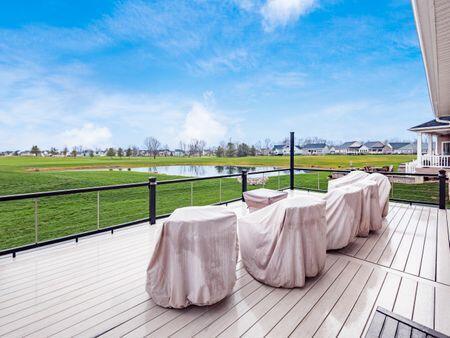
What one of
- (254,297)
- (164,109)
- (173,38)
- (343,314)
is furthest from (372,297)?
(164,109)

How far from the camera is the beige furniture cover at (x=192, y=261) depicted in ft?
6.29

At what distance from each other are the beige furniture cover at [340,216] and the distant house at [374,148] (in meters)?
30.1

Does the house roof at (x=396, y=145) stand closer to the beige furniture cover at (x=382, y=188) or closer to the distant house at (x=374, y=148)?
the distant house at (x=374, y=148)

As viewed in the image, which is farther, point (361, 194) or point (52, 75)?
point (52, 75)

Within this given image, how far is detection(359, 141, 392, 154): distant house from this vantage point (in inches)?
1120

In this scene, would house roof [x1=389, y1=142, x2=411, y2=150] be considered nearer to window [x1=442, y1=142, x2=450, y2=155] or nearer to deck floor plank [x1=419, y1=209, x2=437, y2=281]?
window [x1=442, y1=142, x2=450, y2=155]

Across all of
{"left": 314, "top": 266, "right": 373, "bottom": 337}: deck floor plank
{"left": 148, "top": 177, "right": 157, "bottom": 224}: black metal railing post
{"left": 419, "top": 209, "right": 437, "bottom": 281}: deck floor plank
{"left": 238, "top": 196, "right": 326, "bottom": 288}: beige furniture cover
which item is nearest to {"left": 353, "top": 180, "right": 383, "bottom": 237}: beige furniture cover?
{"left": 419, "top": 209, "right": 437, "bottom": 281}: deck floor plank

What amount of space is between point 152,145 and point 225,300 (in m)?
26.2

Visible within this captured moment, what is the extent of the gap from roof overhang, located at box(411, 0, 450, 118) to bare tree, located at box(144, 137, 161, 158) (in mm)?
24588

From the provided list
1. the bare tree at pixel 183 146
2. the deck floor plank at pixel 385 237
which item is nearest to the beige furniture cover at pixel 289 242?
the deck floor plank at pixel 385 237

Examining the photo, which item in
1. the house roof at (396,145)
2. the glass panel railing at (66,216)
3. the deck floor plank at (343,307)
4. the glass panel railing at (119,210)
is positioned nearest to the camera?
the deck floor plank at (343,307)

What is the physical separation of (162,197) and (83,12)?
1006cm

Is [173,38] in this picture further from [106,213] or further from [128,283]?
[128,283]

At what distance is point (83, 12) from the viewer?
11.5 metres
